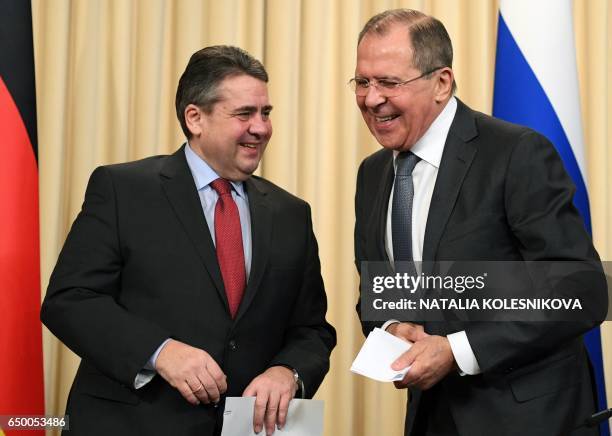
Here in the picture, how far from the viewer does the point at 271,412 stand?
2209 millimetres

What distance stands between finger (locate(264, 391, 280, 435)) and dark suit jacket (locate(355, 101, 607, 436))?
1.44ft

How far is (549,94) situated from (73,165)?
2104 millimetres

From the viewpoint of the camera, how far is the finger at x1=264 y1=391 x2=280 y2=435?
2201 millimetres

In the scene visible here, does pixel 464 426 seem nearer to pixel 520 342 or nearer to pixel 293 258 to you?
pixel 520 342

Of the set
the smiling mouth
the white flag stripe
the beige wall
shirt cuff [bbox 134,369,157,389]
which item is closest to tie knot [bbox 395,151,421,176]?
the smiling mouth

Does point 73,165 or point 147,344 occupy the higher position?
point 73,165

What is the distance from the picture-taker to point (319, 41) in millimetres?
4023

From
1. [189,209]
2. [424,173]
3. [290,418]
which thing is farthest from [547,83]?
[290,418]

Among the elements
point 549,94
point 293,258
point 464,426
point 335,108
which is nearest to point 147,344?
point 293,258

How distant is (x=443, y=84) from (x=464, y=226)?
1.47ft

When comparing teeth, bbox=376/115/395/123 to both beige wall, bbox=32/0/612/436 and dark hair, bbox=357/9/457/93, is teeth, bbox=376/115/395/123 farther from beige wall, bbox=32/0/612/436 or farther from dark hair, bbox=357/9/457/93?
beige wall, bbox=32/0/612/436

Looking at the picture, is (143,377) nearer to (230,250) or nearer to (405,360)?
(230,250)

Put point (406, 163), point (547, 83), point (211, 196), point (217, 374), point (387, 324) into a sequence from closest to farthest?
point (217, 374), point (387, 324), point (406, 163), point (211, 196), point (547, 83)

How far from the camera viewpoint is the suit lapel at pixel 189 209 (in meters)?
2.37
